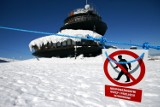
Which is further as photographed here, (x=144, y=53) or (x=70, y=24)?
(x=70, y=24)

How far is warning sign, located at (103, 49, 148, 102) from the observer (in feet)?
6.03

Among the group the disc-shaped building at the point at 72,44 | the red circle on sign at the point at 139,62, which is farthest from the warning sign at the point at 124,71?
the disc-shaped building at the point at 72,44

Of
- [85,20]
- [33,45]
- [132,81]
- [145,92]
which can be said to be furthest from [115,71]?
[85,20]

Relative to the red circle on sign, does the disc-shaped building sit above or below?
above

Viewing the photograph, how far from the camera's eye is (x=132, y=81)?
1895mm

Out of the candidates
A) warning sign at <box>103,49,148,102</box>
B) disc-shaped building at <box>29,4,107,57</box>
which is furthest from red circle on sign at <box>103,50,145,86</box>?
disc-shaped building at <box>29,4,107,57</box>

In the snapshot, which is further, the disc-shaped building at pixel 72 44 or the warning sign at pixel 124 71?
the disc-shaped building at pixel 72 44

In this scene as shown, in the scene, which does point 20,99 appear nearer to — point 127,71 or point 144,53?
point 127,71

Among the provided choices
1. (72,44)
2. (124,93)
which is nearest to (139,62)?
(124,93)

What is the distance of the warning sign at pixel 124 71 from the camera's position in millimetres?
1838

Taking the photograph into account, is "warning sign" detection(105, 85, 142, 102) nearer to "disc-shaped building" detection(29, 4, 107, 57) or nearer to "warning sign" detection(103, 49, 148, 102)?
"warning sign" detection(103, 49, 148, 102)

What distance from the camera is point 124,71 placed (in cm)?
192

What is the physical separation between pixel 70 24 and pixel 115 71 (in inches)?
902

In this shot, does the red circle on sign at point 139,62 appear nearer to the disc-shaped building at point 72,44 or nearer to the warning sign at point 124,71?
the warning sign at point 124,71
